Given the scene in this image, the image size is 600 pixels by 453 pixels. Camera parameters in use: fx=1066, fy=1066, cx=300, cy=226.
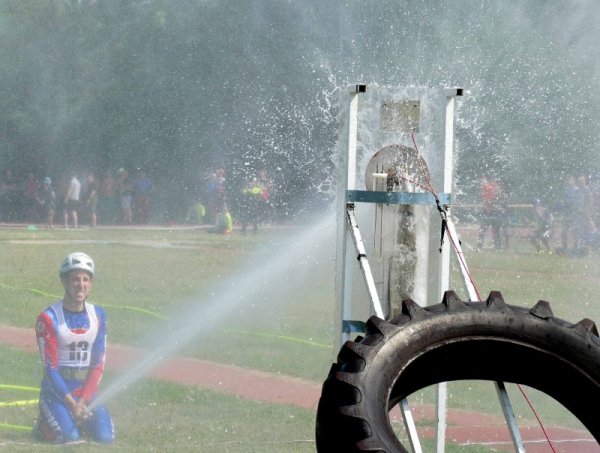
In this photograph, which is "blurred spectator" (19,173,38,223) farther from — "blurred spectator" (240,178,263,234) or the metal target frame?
the metal target frame

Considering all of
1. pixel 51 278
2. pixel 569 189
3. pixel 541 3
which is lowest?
pixel 51 278

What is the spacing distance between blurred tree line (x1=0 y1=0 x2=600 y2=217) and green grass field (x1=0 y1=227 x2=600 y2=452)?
4.16ft

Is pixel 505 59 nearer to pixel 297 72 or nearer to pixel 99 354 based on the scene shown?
pixel 297 72

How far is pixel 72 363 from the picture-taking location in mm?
7082

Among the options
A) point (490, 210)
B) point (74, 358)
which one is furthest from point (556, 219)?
point (74, 358)

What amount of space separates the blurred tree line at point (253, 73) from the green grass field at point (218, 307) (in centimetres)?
127

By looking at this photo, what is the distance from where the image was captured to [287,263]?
1292cm

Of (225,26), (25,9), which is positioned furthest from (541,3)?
(25,9)

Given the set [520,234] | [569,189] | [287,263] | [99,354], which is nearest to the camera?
[99,354]

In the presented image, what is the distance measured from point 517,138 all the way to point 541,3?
1781mm

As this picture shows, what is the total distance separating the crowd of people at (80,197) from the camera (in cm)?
1311

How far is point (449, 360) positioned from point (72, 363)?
338cm

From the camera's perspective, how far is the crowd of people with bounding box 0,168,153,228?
13.1 meters

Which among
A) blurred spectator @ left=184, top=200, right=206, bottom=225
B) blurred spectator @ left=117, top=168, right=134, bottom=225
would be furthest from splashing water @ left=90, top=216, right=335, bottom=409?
blurred spectator @ left=117, top=168, right=134, bottom=225
